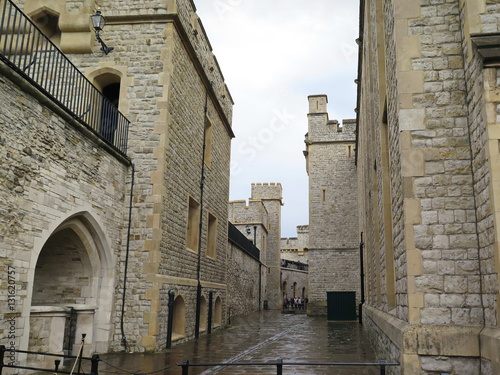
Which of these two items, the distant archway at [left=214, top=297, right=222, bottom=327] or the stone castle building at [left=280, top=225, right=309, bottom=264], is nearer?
the distant archway at [left=214, top=297, right=222, bottom=327]

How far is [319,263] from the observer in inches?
1057

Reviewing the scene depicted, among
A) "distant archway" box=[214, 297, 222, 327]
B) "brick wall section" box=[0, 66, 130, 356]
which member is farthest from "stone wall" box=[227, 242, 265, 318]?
"brick wall section" box=[0, 66, 130, 356]

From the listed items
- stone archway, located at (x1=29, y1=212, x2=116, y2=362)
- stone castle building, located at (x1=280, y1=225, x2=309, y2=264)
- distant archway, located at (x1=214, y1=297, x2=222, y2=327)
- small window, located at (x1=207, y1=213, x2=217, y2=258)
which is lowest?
distant archway, located at (x1=214, y1=297, x2=222, y2=327)

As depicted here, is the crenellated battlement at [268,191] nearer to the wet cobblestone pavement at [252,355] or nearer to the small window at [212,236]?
the small window at [212,236]

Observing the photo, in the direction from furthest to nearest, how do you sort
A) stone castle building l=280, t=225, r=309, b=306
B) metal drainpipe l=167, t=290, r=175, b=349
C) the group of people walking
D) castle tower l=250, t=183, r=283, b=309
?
stone castle building l=280, t=225, r=309, b=306
castle tower l=250, t=183, r=283, b=309
the group of people walking
metal drainpipe l=167, t=290, r=175, b=349

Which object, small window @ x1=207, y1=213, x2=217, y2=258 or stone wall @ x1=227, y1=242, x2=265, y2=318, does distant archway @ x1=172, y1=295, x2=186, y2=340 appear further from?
stone wall @ x1=227, y1=242, x2=265, y2=318

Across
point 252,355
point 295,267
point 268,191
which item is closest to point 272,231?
point 268,191

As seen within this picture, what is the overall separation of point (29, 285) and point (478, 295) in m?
5.91

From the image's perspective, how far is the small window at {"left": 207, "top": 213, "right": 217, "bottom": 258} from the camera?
1494 centimetres

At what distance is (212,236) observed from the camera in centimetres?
1516

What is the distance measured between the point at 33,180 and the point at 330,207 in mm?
22334

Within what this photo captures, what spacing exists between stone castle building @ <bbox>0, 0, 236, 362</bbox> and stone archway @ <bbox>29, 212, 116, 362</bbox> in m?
0.02

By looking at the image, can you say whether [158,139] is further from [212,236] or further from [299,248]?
[299,248]

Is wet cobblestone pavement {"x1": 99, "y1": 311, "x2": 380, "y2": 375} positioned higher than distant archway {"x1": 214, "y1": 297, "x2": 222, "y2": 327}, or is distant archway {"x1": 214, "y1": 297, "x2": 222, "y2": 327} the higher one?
distant archway {"x1": 214, "y1": 297, "x2": 222, "y2": 327}
